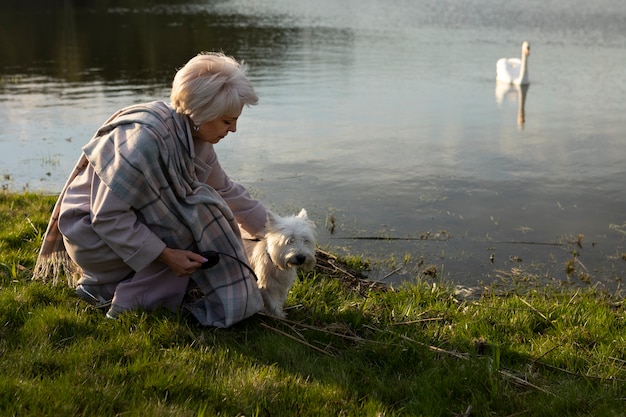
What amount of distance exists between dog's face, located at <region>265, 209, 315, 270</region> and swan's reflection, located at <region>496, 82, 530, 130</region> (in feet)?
36.2

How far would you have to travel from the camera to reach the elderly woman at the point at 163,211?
14.0ft

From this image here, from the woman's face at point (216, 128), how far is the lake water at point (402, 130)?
3.04 metres

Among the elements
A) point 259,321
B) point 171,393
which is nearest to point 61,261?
point 259,321

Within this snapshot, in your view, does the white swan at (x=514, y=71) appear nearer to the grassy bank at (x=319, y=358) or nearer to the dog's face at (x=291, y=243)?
the grassy bank at (x=319, y=358)

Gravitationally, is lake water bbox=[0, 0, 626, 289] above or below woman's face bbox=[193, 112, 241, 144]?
below

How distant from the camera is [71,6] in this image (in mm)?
37438

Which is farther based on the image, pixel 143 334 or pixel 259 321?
pixel 259 321

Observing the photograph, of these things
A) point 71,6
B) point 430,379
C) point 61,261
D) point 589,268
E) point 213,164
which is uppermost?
point 71,6

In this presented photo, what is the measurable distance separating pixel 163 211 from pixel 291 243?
2.94 feet

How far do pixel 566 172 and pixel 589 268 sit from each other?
3.73m

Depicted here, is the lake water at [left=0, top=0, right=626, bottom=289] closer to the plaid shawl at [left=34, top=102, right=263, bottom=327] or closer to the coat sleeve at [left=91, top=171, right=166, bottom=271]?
the plaid shawl at [left=34, top=102, right=263, bottom=327]

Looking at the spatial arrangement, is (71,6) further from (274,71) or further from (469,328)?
(469,328)

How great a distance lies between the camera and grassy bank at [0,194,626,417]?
3496 millimetres

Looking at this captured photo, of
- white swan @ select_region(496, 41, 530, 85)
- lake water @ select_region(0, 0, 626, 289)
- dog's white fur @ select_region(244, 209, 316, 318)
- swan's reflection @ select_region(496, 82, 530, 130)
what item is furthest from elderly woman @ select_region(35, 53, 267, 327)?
white swan @ select_region(496, 41, 530, 85)
